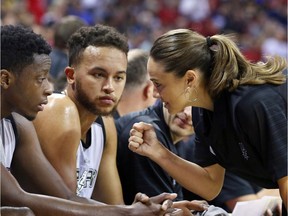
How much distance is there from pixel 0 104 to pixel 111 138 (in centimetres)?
110

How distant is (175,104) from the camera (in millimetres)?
3799

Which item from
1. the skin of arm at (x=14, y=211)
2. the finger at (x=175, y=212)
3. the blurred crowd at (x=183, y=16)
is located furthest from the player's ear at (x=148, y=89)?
the blurred crowd at (x=183, y=16)

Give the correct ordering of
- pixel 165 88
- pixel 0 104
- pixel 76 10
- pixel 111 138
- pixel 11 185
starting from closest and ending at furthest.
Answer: pixel 11 185 → pixel 0 104 → pixel 165 88 → pixel 111 138 → pixel 76 10

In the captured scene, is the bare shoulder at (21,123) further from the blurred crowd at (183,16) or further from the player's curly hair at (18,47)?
the blurred crowd at (183,16)

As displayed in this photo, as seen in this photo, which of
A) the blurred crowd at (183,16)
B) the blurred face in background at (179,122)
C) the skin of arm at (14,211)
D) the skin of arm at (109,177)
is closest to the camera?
the skin of arm at (14,211)

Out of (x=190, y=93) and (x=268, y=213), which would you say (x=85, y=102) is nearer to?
(x=190, y=93)

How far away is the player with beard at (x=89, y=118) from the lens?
152 inches

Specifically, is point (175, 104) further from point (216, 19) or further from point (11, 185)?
point (216, 19)

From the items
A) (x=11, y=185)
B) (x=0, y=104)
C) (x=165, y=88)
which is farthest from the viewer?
(x=165, y=88)

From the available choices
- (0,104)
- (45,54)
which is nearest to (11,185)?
(0,104)

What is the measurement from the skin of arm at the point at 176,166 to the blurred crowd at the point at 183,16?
7.66 metres

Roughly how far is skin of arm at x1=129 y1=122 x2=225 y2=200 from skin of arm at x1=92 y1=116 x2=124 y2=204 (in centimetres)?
47

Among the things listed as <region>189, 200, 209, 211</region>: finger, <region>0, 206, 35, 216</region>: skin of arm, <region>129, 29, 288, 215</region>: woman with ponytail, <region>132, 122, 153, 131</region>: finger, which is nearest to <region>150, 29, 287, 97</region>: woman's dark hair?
<region>129, 29, 288, 215</region>: woman with ponytail

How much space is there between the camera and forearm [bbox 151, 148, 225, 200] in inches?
156
